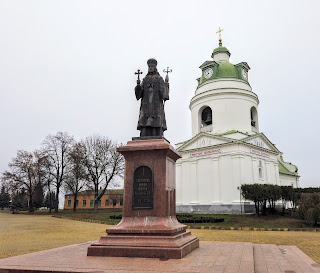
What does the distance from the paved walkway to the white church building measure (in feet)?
76.3

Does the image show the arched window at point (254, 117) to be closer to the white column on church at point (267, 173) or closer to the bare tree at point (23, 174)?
the white column on church at point (267, 173)

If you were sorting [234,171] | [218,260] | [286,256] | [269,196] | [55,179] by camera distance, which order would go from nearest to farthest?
[218,260], [286,256], [269,196], [234,171], [55,179]

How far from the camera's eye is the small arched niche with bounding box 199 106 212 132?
38263 mm

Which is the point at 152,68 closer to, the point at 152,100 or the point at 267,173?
the point at 152,100

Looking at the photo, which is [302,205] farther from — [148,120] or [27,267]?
[27,267]

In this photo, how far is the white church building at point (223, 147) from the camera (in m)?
31.8

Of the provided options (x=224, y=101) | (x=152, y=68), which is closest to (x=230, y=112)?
(x=224, y=101)

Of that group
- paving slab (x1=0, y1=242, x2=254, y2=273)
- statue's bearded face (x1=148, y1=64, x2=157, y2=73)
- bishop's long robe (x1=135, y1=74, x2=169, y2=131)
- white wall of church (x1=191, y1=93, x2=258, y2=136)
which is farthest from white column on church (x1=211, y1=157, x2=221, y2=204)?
paving slab (x1=0, y1=242, x2=254, y2=273)

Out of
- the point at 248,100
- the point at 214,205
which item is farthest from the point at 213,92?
the point at 214,205

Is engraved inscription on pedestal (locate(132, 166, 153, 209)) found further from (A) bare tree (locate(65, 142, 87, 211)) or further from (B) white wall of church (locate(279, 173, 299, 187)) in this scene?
(B) white wall of church (locate(279, 173, 299, 187))

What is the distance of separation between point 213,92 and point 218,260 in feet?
105

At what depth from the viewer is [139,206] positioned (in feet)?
27.1

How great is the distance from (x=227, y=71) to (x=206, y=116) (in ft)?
21.5

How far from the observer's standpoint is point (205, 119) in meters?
39.3
